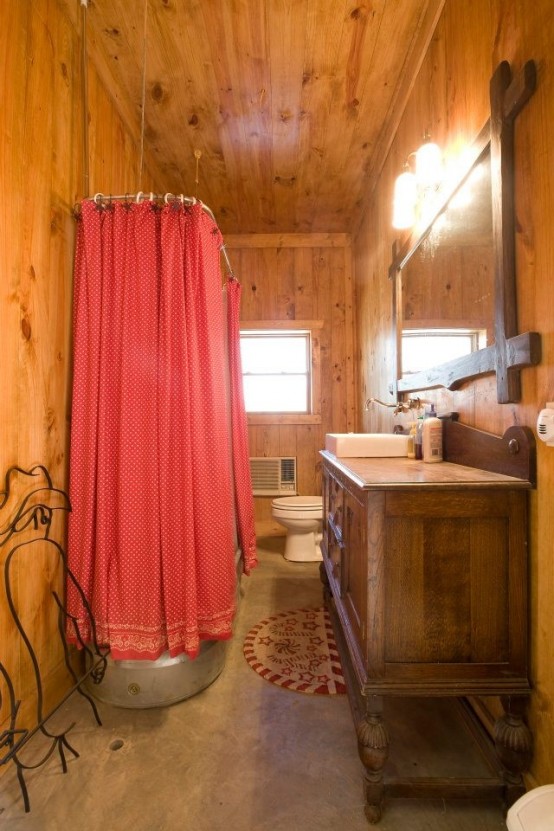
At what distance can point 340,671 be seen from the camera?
1.59 meters

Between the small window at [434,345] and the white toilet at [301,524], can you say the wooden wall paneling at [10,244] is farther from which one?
the white toilet at [301,524]

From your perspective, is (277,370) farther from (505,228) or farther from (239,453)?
(505,228)

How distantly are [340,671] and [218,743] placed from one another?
565 millimetres

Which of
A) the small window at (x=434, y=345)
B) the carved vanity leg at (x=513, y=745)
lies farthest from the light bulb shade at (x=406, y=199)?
the carved vanity leg at (x=513, y=745)

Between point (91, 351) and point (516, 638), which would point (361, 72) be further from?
point (516, 638)

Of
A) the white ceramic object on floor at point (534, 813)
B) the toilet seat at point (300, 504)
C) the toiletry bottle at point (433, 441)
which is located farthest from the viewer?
the toilet seat at point (300, 504)

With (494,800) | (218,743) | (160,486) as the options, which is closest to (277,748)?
(218,743)

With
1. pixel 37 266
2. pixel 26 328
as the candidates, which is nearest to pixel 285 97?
pixel 37 266

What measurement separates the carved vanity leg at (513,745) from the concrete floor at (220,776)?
0.09 metres

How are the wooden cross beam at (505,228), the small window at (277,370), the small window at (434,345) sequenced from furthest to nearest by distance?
the small window at (277,370) → the small window at (434,345) → the wooden cross beam at (505,228)

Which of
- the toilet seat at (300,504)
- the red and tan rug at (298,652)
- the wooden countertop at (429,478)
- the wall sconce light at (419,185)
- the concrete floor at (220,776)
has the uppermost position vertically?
the wall sconce light at (419,185)

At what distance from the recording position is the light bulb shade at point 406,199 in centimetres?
182

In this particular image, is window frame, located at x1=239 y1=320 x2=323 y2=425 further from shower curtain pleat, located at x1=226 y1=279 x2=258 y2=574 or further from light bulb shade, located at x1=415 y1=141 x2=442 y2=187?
light bulb shade, located at x1=415 y1=141 x2=442 y2=187

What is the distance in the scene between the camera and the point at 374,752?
0.98m
